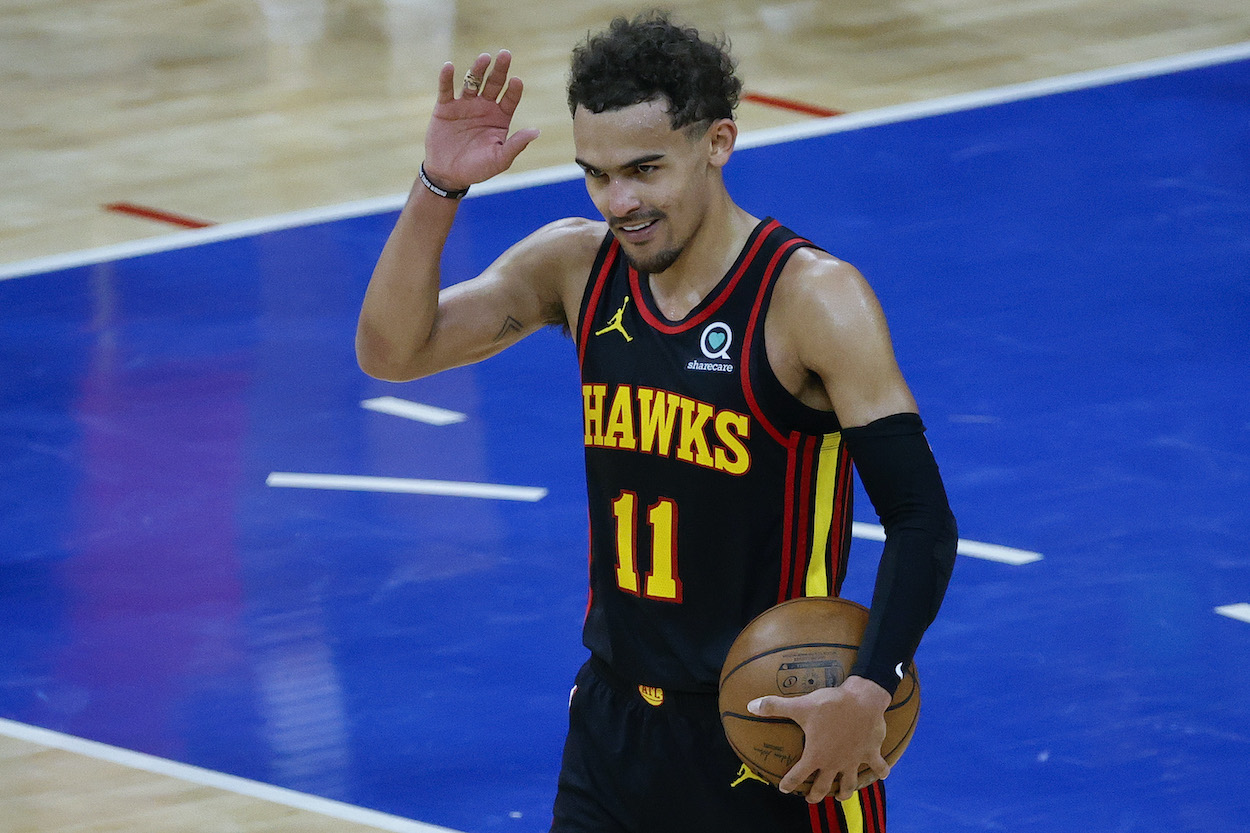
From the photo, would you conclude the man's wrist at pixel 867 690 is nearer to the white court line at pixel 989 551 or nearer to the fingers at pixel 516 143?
the fingers at pixel 516 143

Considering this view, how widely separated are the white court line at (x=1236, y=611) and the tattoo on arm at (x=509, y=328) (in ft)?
11.6

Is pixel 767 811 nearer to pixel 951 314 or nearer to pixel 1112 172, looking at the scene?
pixel 951 314

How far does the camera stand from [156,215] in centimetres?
1197

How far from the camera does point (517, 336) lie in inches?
181

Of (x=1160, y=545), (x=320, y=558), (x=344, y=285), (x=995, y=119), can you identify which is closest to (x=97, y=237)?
(x=344, y=285)

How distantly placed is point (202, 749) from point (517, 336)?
258cm

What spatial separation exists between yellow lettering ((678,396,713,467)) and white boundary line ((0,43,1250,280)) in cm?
782

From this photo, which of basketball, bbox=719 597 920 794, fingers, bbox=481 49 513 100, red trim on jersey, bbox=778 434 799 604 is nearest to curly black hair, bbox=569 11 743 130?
fingers, bbox=481 49 513 100

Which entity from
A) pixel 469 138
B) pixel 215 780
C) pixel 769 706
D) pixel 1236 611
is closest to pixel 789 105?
pixel 1236 611

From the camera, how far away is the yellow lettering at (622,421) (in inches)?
164

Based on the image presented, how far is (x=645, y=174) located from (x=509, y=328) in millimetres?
695

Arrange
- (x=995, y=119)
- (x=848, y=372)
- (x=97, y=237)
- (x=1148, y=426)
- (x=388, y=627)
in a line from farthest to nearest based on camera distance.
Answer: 1. (x=995, y=119)
2. (x=97, y=237)
3. (x=1148, y=426)
4. (x=388, y=627)
5. (x=848, y=372)

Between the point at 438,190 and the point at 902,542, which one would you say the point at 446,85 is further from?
the point at 902,542

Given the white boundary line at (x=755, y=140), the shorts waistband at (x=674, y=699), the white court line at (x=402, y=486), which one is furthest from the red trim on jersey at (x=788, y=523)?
the white boundary line at (x=755, y=140)
